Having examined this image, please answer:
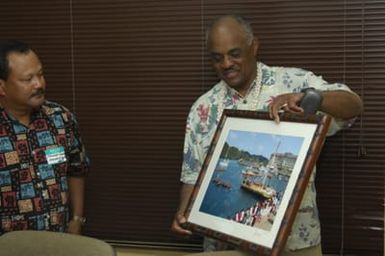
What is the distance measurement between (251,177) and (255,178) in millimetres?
16

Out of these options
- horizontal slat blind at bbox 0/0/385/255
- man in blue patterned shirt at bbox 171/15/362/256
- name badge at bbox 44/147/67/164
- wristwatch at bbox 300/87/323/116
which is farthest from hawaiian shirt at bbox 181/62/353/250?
name badge at bbox 44/147/67/164

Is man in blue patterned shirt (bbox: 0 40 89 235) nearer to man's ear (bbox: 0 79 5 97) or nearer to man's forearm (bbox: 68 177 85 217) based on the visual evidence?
man's ear (bbox: 0 79 5 97)

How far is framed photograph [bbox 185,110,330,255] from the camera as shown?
129 cm

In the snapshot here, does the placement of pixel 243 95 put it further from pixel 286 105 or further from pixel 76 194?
pixel 76 194

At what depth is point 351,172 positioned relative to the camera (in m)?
1.98

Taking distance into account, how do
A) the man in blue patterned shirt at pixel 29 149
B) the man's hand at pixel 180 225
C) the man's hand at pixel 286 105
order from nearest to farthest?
the man's hand at pixel 286 105, the man's hand at pixel 180 225, the man in blue patterned shirt at pixel 29 149

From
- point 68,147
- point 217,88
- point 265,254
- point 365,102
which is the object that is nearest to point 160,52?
point 217,88

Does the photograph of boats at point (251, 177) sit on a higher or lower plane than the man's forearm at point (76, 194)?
higher

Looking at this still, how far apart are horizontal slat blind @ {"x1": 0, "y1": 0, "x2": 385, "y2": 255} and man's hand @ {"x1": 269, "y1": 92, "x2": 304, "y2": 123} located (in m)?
0.61

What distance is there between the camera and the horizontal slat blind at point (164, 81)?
6.37ft

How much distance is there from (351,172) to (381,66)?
45cm

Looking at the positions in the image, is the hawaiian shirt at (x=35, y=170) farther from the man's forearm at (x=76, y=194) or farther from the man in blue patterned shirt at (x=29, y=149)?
the man's forearm at (x=76, y=194)

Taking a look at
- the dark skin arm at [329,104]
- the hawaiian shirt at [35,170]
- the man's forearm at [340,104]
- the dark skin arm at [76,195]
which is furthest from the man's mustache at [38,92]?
the man's forearm at [340,104]

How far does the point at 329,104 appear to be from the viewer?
1.46 m
